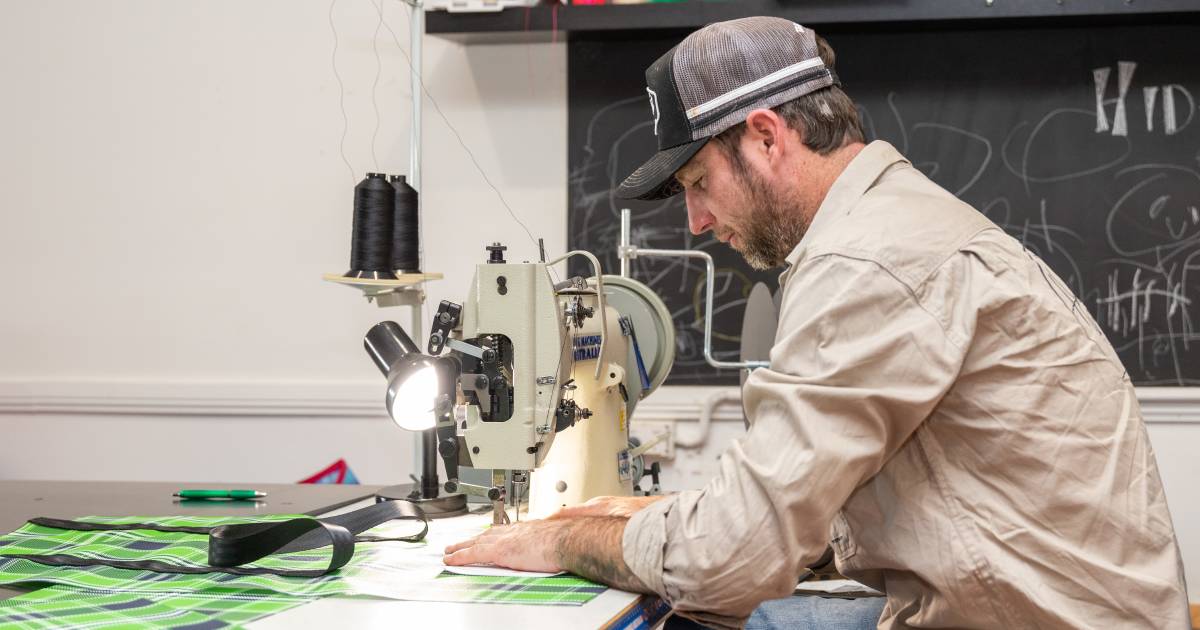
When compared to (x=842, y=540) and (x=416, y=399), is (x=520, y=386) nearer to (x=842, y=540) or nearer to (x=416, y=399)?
(x=416, y=399)

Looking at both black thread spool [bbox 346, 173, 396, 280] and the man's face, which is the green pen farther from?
the man's face

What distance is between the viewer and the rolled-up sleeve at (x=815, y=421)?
133cm

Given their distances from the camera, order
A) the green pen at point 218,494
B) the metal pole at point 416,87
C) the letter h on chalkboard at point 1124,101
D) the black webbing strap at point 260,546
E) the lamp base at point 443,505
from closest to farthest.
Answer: the black webbing strap at point 260,546 < the lamp base at point 443,505 < the green pen at point 218,494 < the letter h on chalkboard at point 1124,101 < the metal pole at point 416,87

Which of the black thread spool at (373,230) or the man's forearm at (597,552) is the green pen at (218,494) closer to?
the black thread spool at (373,230)

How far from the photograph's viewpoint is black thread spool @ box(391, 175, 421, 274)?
8.17 feet

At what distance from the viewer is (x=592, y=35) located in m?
3.66

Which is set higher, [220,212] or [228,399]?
[220,212]

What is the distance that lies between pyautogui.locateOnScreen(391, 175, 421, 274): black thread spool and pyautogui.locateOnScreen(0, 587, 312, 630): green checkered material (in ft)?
3.63

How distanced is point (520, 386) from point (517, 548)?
35 cm

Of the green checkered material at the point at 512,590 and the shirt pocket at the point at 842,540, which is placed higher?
the shirt pocket at the point at 842,540

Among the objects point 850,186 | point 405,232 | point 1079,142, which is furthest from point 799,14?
point 850,186

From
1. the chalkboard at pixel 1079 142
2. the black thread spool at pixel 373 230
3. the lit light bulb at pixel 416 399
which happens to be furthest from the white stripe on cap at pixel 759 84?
the chalkboard at pixel 1079 142

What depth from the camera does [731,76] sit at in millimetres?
1663

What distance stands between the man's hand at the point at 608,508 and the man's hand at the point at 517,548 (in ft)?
0.29
